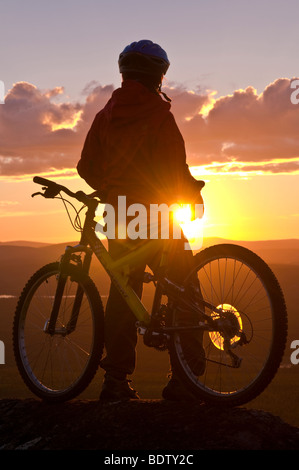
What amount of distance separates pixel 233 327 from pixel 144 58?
8.78ft

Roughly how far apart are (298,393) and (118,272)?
6425 centimetres

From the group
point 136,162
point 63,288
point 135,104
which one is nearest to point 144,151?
point 136,162

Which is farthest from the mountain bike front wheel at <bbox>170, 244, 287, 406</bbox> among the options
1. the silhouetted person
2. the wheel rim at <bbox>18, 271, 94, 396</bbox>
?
the wheel rim at <bbox>18, 271, 94, 396</bbox>

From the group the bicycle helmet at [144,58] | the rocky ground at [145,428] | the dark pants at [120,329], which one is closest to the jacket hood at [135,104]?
the bicycle helmet at [144,58]

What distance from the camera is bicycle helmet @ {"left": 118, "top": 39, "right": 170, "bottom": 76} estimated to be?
5.64m

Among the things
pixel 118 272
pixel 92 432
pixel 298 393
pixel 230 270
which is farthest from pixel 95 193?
pixel 298 393

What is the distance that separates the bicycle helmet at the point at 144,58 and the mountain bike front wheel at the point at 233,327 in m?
1.91

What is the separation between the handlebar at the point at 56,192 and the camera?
18.7 ft

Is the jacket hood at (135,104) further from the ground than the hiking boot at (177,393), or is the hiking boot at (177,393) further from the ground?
the jacket hood at (135,104)

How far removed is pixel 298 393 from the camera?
6519cm

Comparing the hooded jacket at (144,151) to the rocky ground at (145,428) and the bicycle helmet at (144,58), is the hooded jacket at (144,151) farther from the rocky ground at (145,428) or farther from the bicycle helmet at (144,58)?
the rocky ground at (145,428)

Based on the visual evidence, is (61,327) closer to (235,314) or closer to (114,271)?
(114,271)

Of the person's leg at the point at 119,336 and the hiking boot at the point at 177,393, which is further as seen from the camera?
the person's leg at the point at 119,336

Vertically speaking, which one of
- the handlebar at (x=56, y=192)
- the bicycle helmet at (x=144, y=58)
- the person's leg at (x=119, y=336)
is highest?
the bicycle helmet at (x=144, y=58)
